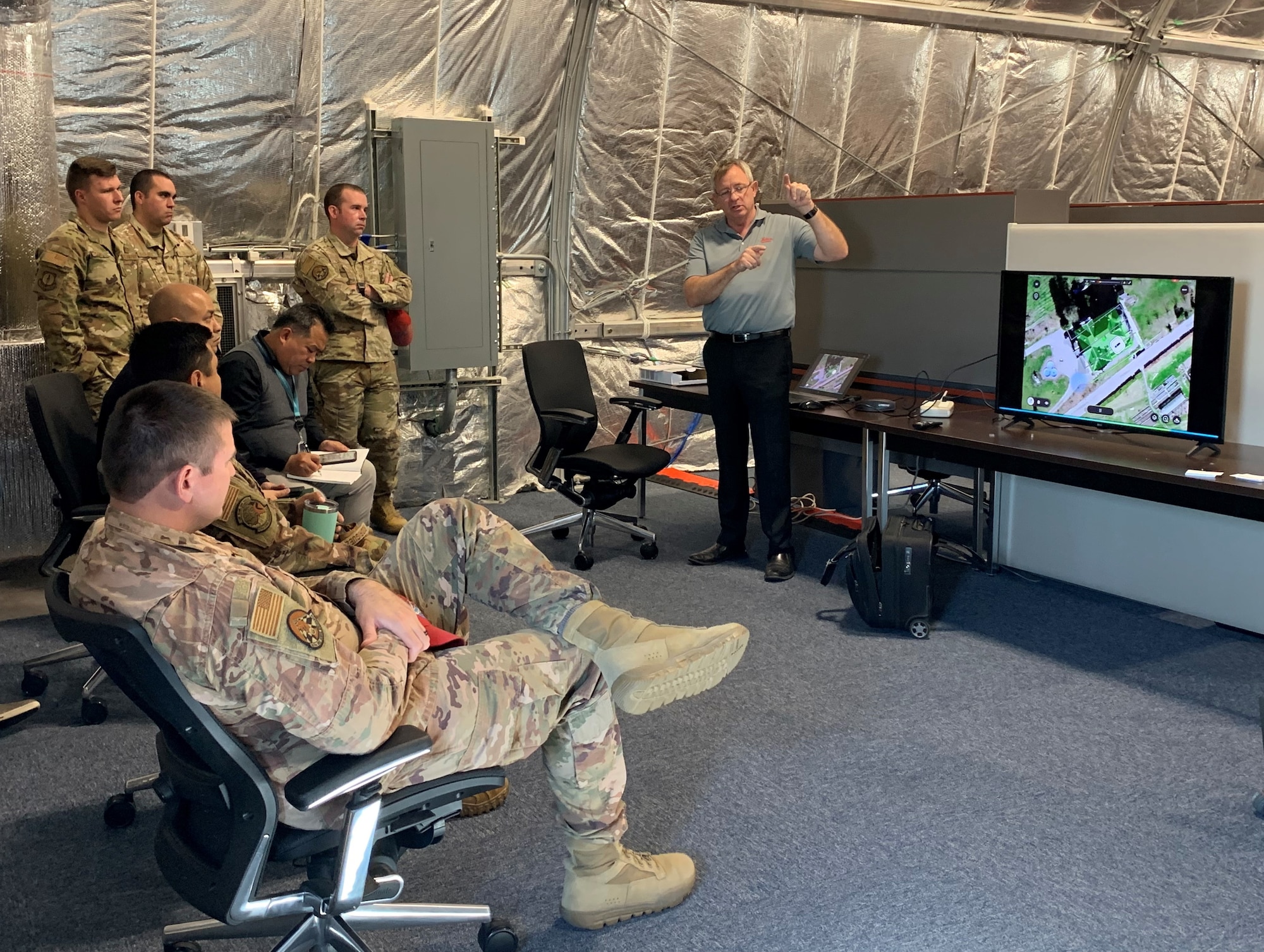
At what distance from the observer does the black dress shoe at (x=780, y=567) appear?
470cm

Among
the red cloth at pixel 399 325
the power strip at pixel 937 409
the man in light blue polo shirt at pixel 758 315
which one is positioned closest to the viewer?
the power strip at pixel 937 409

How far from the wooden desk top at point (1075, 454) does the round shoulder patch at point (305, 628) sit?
2.59 m

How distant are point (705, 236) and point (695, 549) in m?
1.35

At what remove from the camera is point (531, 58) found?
233 inches

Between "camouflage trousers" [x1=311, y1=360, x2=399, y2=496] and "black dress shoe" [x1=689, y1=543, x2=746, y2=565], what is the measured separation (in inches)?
57.7

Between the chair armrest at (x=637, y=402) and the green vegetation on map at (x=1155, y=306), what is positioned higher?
the green vegetation on map at (x=1155, y=306)

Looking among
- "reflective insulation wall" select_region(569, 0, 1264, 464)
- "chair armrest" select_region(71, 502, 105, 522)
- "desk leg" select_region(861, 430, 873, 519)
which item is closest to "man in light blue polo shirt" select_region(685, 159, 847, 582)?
"desk leg" select_region(861, 430, 873, 519)

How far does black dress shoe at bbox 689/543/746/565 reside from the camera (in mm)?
4961

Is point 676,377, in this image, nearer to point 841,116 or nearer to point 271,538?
point 841,116

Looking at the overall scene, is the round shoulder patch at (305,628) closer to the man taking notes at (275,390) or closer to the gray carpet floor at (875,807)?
the gray carpet floor at (875,807)

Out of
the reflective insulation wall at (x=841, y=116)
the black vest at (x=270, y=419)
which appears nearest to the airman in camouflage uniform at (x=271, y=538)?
the black vest at (x=270, y=419)

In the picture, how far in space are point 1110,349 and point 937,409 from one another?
0.69 meters

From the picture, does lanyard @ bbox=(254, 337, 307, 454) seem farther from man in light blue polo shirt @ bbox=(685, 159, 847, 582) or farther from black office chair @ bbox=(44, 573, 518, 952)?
black office chair @ bbox=(44, 573, 518, 952)

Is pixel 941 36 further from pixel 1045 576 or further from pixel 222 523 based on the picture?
pixel 222 523
